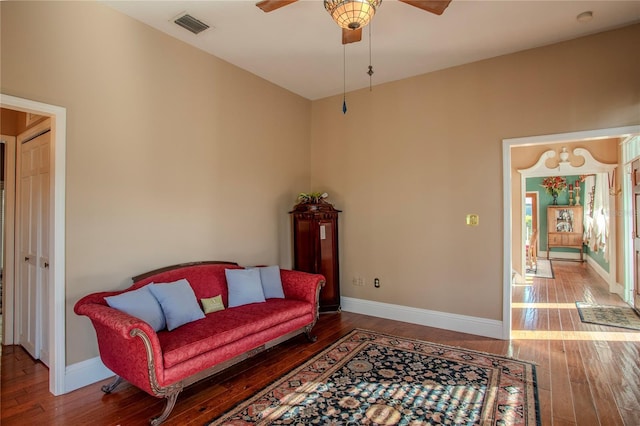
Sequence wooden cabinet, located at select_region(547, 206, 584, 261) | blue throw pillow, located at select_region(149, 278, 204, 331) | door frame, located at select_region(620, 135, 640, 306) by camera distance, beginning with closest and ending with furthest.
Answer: blue throw pillow, located at select_region(149, 278, 204, 331) < door frame, located at select_region(620, 135, 640, 306) < wooden cabinet, located at select_region(547, 206, 584, 261)

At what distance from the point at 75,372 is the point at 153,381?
3.29ft

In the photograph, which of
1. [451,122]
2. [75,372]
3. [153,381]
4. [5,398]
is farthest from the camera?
[451,122]

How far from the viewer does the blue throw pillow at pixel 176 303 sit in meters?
2.73

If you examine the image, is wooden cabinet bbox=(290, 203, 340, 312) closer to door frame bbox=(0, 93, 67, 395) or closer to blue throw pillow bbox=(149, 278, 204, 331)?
blue throw pillow bbox=(149, 278, 204, 331)

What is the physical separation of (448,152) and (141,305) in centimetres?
363

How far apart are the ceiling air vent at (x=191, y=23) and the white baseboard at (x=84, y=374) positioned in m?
3.06

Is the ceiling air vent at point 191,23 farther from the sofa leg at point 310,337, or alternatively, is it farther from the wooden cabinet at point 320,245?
the sofa leg at point 310,337

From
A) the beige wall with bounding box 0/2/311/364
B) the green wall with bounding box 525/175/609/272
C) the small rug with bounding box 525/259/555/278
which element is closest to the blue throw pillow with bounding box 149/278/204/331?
the beige wall with bounding box 0/2/311/364

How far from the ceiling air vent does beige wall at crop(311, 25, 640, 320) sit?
7.47 ft

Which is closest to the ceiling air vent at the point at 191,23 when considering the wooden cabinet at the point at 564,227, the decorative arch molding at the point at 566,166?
the decorative arch molding at the point at 566,166

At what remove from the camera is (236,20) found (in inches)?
121

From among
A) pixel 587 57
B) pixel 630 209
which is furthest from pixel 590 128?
pixel 630 209

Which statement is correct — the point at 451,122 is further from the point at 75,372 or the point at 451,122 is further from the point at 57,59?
the point at 75,372

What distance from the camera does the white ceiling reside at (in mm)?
2863
